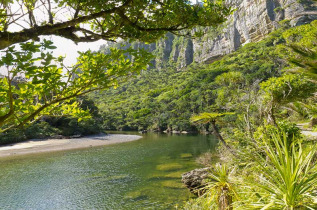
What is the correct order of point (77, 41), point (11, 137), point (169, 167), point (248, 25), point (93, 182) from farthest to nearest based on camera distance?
point (248, 25), point (11, 137), point (169, 167), point (93, 182), point (77, 41)

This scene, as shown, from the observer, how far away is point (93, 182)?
15.3 meters

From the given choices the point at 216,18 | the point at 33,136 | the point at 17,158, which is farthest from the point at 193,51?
the point at 216,18

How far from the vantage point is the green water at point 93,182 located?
38.5 feet

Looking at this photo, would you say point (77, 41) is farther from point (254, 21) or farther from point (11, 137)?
point (254, 21)

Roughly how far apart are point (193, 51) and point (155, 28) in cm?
11845

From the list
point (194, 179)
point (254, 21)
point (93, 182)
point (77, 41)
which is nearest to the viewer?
point (77, 41)

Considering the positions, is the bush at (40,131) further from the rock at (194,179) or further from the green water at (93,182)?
the rock at (194,179)

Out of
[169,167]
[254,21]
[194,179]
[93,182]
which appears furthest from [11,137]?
[254,21]

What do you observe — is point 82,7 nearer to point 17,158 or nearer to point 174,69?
point 17,158

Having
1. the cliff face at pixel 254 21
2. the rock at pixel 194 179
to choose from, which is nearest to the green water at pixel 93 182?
the rock at pixel 194 179

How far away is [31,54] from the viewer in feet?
5.84

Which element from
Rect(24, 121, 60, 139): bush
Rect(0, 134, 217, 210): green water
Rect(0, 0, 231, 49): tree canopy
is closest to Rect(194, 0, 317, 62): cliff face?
Rect(24, 121, 60, 139): bush

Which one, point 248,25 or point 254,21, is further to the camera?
point 248,25

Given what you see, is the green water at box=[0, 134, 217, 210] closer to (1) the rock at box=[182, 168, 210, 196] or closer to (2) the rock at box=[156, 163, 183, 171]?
(2) the rock at box=[156, 163, 183, 171]
